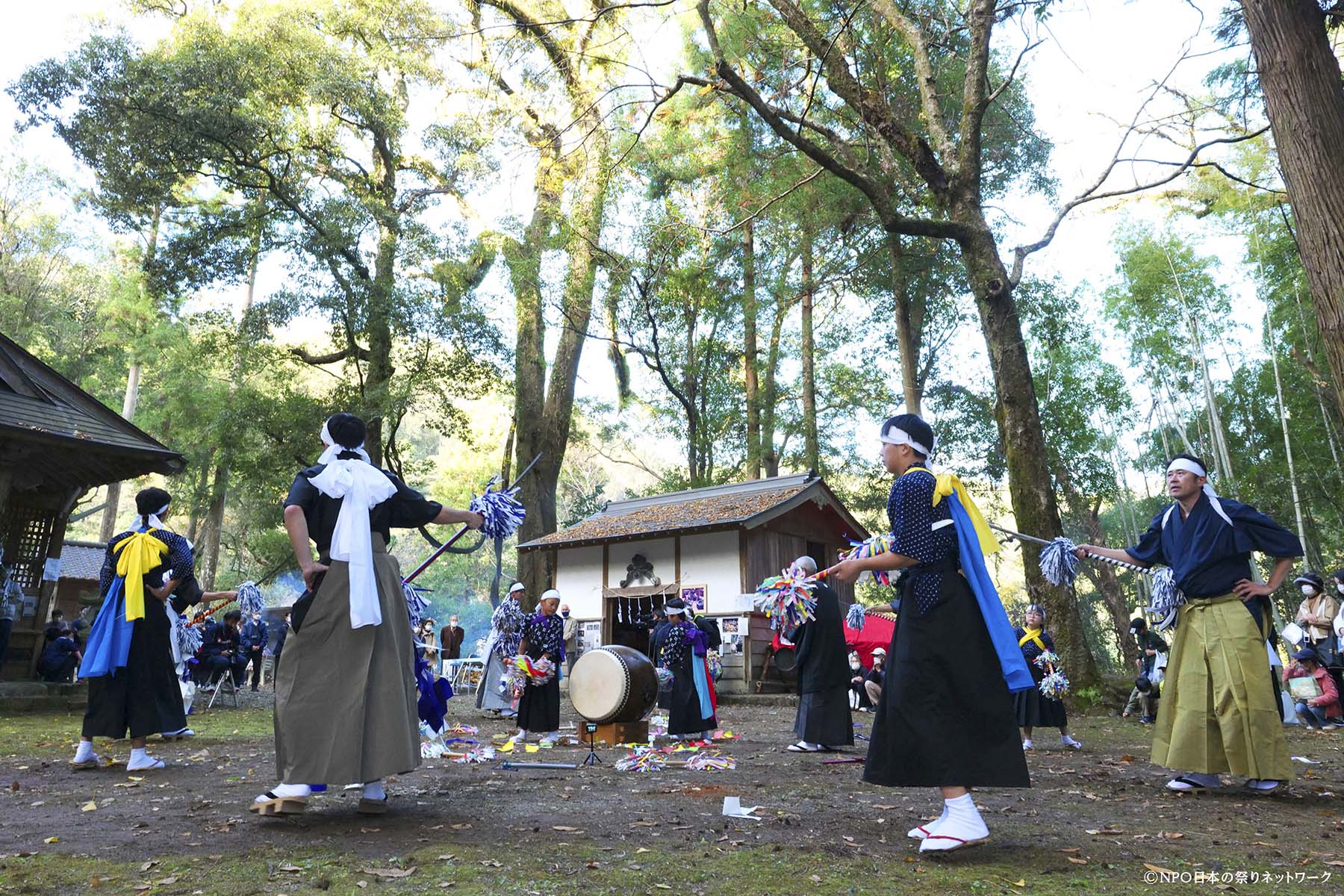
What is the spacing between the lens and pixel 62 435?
11.8 m

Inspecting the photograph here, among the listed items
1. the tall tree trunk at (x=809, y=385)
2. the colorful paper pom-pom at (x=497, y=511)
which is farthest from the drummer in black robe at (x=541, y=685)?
the tall tree trunk at (x=809, y=385)

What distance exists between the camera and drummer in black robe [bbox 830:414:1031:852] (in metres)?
3.71

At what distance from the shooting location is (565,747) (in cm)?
901

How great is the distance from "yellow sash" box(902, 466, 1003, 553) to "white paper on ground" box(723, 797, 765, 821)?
184cm

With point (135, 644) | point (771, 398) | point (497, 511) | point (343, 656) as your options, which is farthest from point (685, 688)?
point (771, 398)

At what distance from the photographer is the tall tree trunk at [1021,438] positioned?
36.9ft

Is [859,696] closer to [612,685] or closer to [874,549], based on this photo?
[612,685]

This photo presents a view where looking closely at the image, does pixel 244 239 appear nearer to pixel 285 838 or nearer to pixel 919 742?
pixel 285 838

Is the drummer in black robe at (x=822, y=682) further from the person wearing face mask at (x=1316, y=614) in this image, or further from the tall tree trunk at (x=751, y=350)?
the tall tree trunk at (x=751, y=350)

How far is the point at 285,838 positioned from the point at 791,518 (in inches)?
629

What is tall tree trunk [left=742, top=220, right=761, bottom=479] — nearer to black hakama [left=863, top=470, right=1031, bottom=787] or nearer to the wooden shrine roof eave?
the wooden shrine roof eave

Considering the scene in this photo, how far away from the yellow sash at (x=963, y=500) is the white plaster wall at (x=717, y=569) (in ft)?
44.4

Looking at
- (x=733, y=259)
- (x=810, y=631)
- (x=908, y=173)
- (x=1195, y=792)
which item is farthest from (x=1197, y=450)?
(x=1195, y=792)

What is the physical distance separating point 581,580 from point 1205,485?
15.8 m
